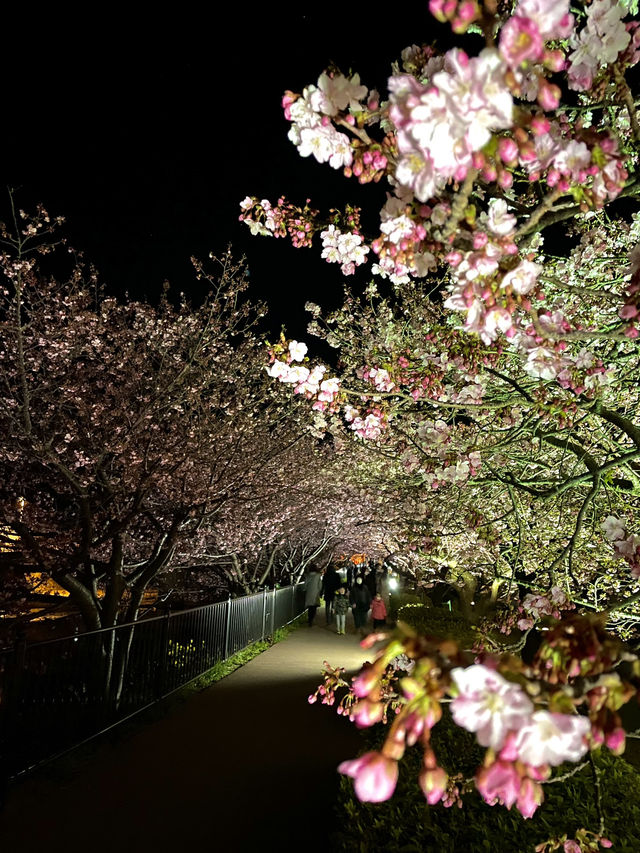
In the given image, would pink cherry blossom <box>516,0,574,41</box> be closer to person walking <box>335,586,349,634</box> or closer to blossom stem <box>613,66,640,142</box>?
blossom stem <box>613,66,640,142</box>

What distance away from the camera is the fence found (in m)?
4.69

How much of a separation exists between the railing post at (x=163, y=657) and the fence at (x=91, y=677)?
0.5 inches

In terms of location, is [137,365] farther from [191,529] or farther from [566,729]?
[566,729]

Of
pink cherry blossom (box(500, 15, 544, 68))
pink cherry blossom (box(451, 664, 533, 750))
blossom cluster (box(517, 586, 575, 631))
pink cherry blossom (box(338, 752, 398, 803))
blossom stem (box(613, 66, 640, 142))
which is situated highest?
blossom stem (box(613, 66, 640, 142))

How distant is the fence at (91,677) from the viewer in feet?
15.4

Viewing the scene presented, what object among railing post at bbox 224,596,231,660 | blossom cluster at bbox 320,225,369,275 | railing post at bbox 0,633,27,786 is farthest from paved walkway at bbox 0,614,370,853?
blossom cluster at bbox 320,225,369,275

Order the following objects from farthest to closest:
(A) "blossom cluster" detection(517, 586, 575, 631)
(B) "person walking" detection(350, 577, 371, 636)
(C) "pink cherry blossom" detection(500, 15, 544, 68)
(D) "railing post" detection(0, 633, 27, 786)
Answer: (B) "person walking" detection(350, 577, 371, 636) → (D) "railing post" detection(0, 633, 27, 786) → (A) "blossom cluster" detection(517, 586, 575, 631) → (C) "pink cherry blossom" detection(500, 15, 544, 68)

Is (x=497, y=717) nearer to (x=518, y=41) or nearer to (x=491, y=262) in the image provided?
(x=491, y=262)

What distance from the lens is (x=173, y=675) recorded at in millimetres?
8156

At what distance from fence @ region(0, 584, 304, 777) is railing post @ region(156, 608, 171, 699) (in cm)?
1

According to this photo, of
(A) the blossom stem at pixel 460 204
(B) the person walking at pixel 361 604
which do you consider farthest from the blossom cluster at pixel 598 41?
(B) the person walking at pixel 361 604

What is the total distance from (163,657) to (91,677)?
1889mm

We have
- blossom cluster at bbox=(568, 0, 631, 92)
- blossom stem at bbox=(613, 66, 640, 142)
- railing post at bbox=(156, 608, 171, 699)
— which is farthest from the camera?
railing post at bbox=(156, 608, 171, 699)

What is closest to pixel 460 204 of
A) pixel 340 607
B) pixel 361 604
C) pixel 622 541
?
pixel 622 541
